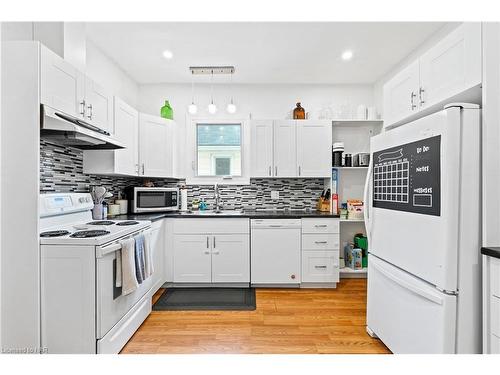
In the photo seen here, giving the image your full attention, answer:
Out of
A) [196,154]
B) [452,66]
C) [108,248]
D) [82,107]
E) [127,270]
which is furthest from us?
[196,154]

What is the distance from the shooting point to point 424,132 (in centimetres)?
155

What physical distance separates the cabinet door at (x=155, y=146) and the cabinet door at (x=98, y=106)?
627mm

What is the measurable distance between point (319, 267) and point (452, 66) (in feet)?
7.65

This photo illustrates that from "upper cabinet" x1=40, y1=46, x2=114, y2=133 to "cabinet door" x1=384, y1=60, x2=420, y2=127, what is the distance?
241 cm

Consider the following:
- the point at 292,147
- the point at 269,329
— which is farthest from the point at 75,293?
the point at 292,147

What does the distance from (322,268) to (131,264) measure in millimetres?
2126

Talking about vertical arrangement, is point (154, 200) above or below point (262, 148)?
below

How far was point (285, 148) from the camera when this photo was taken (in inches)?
139

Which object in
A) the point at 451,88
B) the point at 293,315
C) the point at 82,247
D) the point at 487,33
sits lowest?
the point at 293,315

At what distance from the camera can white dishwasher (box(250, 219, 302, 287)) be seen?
3189 millimetres

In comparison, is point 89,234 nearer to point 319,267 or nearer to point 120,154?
point 120,154

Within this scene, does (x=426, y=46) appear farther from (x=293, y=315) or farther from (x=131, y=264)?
(x=131, y=264)

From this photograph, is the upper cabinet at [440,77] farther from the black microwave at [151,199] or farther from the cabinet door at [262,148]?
the black microwave at [151,199]

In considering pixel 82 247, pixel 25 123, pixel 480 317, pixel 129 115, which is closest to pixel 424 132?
pixel 480 317
